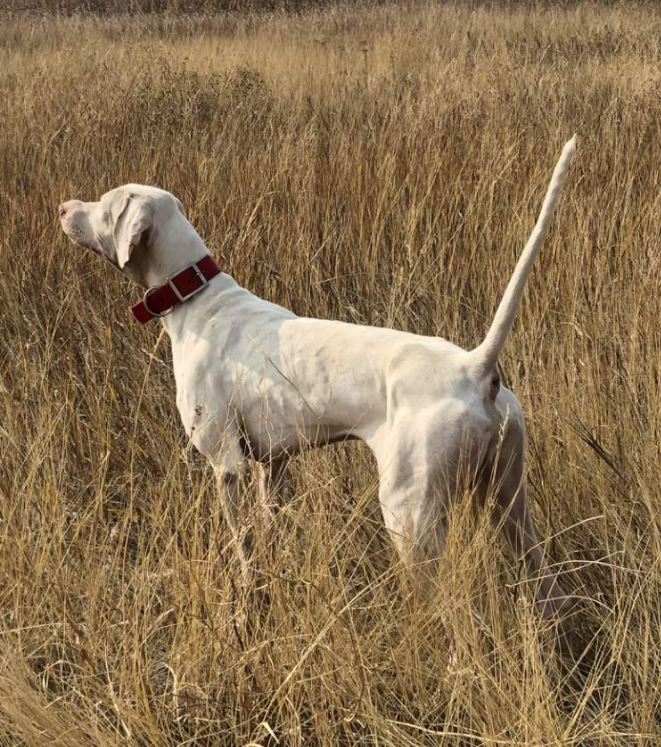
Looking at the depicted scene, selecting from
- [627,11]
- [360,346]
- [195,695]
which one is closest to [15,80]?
[360,346]

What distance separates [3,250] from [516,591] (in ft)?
8.05

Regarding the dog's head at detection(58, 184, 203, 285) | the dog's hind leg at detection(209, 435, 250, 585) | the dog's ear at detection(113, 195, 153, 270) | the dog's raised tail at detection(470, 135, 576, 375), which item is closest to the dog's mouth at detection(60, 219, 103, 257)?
the dog's head at detection(58, 184, 203, 285)

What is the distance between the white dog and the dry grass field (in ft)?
0.30

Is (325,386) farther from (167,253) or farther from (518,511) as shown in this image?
(167,253)

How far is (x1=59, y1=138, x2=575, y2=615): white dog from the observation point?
1.91 metres

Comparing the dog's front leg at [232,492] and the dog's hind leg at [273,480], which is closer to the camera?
the dog's front leg at [232,492]

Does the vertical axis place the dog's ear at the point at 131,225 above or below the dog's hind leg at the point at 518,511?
above

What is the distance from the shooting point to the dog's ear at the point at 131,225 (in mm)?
2377

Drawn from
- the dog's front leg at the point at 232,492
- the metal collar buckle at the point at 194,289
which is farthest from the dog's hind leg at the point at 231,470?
the metal collar buckle at the point at 194,289

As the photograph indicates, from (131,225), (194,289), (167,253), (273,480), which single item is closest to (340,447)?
(273,480)

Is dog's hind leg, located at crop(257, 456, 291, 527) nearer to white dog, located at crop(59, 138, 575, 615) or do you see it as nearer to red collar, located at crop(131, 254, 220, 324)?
white dog, located at crop(59, 138, 575, 615)

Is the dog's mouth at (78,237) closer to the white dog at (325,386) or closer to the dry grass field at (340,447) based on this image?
the white dog at (325,386)

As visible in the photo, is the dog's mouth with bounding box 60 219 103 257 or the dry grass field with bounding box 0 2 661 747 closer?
the dry grass field with bounding box 0 2 661 747

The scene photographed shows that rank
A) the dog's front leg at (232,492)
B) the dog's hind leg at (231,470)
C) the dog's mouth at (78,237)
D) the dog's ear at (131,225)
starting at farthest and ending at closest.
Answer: the dog's mouth at (78,237) → the dog's ear at (131,225) → the dog's hind leg at (231,470) → the dog's front leg at (232,492)
